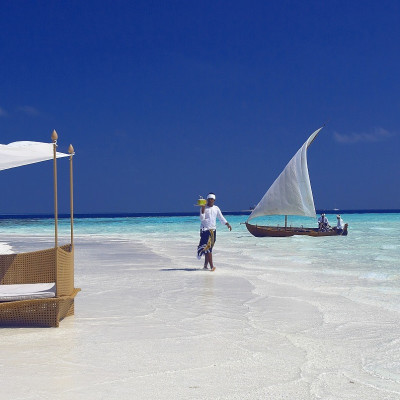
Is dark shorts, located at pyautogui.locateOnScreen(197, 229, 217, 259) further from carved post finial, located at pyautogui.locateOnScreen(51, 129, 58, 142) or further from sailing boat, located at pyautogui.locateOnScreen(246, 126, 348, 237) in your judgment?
sailing boat, located at pyautogui.locateOnScreen(246, 126, 348, 237)

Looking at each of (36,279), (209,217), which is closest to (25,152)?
(36,279)

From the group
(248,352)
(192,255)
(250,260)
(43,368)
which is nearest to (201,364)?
(248,352)

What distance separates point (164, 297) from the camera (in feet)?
29.4

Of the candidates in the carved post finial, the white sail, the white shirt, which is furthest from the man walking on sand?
the white sail

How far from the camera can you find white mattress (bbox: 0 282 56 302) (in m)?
6.62

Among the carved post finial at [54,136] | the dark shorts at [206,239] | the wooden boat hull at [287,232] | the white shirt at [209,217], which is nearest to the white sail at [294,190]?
the wooden boat hull at [287,232]

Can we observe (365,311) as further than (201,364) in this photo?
Yes

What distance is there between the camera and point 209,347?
18.6ft

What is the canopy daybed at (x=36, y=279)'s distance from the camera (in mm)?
6531

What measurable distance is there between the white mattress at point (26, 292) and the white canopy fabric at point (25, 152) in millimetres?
1638

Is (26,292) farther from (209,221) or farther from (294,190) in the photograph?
(294,190)

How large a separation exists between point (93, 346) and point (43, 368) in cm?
83

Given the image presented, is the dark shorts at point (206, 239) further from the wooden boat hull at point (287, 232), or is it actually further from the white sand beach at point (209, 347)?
the wooden boat hull at point (287, 232)

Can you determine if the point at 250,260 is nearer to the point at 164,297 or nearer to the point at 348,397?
the point at 164,297
